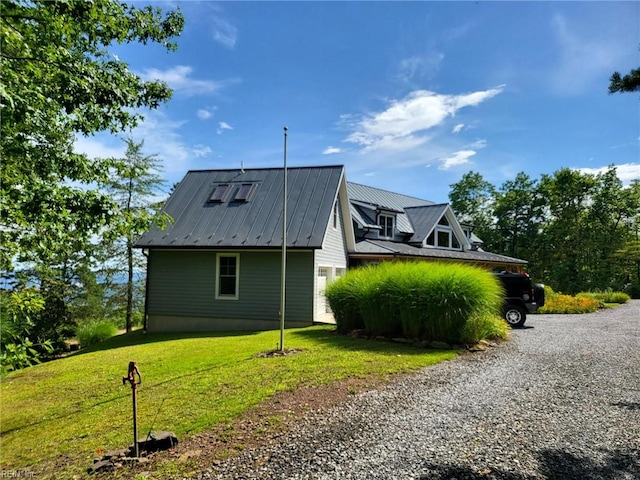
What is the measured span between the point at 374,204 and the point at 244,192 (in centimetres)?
833

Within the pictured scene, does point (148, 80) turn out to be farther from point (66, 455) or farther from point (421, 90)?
point (421, 90)

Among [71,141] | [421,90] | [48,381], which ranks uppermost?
[421,90]

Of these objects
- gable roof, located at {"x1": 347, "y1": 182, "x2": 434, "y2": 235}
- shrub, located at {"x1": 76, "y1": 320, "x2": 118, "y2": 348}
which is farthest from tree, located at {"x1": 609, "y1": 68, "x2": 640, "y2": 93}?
shrub, located at {"x1": 76, "y1": 320, "x2": 118, "y2": 348}

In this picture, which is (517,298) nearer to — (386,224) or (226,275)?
(386,224)

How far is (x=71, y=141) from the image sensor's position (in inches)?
199

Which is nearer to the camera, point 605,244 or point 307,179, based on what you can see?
point 307,179

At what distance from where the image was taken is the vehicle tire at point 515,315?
1372 cm

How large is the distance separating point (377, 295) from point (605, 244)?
33864mm

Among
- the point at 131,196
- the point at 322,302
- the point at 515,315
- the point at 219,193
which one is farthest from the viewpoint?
the point at 131,196

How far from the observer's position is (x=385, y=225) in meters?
22.3

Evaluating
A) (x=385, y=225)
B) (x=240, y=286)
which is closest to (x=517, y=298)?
(x=385, y=225)

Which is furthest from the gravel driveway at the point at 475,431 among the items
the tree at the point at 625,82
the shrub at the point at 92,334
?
the shrub at the point at 92,334

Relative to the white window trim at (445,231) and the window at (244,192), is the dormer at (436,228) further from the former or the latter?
the window at (244,192)

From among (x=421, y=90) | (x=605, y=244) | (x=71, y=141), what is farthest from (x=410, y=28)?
(x=605, y=244)
